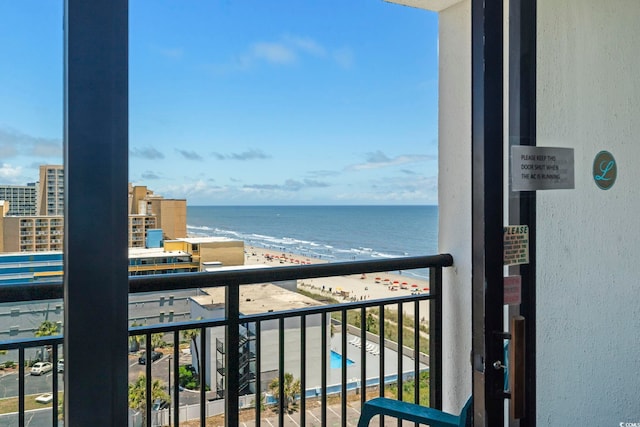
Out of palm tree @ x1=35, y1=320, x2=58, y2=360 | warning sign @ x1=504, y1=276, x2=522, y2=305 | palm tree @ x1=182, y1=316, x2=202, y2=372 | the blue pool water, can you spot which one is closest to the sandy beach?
the blue pool water

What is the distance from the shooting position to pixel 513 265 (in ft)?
4.32

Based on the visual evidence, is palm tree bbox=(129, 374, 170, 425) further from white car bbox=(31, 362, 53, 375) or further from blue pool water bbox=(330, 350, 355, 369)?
blue pool water bbox=(330, 350, 355, 369)

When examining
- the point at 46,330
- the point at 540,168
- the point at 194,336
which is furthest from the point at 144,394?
the point at 540,168

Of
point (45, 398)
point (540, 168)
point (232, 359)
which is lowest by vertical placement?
point (232, 359)

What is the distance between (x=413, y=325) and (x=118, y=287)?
1.66 m

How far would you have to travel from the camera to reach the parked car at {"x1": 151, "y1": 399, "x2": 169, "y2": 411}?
178 centimetres

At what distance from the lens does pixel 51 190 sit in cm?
92

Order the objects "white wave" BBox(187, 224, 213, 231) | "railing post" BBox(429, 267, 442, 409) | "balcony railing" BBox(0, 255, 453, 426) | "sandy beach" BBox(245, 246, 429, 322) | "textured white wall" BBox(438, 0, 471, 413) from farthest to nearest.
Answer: "railing post" BBox(429, 267, 442, 409), "textured white wall" BBox(438, 0, 471, 413), "sandy beach" BBox(245, 246, 429, 322), "white wave" BBox(187, 224, 213, 231), "balcony railing" BBox(0, 255, 453, 426)

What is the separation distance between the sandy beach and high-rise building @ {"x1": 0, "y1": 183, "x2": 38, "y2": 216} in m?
1.08

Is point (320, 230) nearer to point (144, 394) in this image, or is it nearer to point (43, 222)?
point (144, 394)

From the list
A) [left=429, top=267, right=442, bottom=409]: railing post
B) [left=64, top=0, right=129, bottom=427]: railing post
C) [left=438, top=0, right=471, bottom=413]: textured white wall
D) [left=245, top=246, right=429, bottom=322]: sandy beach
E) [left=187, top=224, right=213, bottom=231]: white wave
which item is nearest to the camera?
[left=64, top=0, right=129, bottom=427]: railing post

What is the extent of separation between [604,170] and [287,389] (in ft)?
5.32

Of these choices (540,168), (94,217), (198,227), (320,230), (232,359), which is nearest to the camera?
(94,217)

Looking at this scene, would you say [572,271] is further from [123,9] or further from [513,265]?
[123,9]
